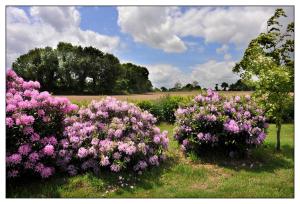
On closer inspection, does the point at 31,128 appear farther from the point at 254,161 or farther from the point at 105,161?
the point at 254,161

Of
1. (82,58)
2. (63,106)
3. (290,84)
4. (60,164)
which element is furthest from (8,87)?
(82,58)

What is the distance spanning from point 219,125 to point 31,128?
4.98 metres

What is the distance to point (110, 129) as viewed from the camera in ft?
29.7

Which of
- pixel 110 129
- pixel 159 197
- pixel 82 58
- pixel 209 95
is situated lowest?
pixel 159 197

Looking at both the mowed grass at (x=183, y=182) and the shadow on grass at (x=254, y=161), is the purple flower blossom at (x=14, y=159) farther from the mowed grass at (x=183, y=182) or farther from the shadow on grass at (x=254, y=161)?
the shadow on grass at (x=254, y=161)

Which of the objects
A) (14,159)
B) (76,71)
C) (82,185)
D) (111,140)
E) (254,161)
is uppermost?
(76,71)

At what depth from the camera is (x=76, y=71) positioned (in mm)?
38344

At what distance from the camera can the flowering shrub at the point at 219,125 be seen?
33.1ft

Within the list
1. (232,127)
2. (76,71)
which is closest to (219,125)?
(232,127)

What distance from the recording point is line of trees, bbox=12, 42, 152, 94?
123ft

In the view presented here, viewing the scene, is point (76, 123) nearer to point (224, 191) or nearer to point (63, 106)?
point (63, 106)

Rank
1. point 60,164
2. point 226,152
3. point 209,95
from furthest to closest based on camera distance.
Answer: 1. point 209,95
2. point 226,152
3. point 60,164

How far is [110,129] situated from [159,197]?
2.24 m

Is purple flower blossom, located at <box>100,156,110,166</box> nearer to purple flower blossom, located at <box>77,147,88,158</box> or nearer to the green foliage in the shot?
purple flower blossom, located at <box>77,147,88,158</box>
